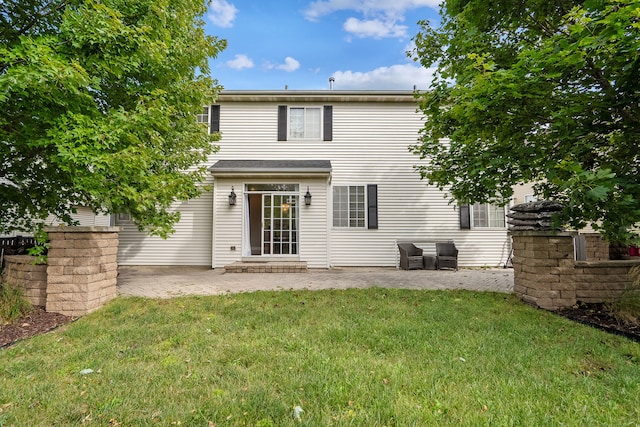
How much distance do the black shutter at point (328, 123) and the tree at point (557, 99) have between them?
Result: 4.94 metres

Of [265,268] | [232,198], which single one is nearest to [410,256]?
[265,268]

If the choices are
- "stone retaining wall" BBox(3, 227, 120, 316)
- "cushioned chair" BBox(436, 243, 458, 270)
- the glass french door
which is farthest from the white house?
"stone retaining wall" BBox(3, 227, 120, 316)

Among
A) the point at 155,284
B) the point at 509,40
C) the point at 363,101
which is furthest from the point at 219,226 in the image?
the point at 509,40

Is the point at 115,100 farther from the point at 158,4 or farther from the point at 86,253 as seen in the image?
the point at 86,253

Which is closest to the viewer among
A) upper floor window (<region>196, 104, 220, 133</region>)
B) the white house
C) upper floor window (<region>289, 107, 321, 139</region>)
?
the white house

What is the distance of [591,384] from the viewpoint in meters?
2.46

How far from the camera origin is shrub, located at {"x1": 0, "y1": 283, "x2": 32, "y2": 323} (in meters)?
4.08

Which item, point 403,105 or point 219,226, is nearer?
point 219,226

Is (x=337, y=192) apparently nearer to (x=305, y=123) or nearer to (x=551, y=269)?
(x=305, y=123)

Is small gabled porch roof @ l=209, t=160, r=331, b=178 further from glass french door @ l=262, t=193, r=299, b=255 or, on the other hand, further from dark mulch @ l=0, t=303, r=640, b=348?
dark mulch @ l=0, t=303, r=640, b=348

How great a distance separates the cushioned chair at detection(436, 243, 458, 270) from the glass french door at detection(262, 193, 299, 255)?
443 centimetres

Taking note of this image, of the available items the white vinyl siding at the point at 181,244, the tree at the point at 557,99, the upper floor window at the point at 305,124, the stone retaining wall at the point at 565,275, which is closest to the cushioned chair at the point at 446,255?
the tree at the point at 557,99

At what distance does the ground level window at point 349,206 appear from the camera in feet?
33.8

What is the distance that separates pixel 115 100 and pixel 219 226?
Result: 5.29 metres
